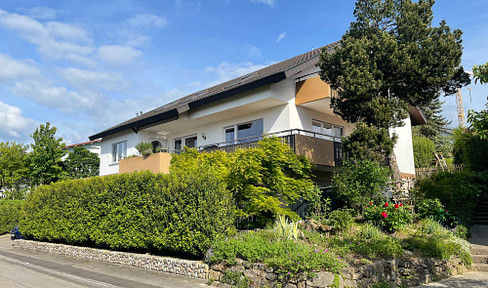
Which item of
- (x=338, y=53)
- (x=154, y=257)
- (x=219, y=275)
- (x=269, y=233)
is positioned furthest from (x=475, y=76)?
(x=154, y=257)

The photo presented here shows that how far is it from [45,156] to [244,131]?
17.3 meters

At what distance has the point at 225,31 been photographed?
45.3 feet

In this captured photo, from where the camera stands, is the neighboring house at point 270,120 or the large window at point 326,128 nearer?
the neighboring house at point 270,120

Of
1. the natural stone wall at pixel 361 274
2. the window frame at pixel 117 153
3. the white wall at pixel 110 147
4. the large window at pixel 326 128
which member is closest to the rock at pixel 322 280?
the natural stone wall at pixel 361 274

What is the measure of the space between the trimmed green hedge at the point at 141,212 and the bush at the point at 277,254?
74 centimetres

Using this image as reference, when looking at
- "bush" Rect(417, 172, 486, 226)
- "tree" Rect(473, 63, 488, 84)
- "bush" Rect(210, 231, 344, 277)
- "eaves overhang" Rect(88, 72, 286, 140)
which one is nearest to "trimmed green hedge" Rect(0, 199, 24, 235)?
"eaves overhang" Rect(88, 72, 286, 140)

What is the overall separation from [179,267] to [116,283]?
5.86 ft

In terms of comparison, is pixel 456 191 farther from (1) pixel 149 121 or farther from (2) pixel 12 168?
(2) pixel 12 168

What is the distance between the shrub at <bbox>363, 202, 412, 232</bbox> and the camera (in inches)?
426

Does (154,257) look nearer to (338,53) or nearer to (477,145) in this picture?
(338,53)

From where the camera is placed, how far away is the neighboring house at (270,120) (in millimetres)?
15969

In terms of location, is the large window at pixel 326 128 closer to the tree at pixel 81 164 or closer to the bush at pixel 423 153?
the bush at pixel 423 153

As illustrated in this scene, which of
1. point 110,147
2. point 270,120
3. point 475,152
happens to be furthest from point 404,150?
point 110,147

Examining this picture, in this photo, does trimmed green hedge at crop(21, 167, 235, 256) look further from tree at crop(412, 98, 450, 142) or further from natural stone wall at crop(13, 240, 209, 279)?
tree at crop(412, 98, 450, 142)
